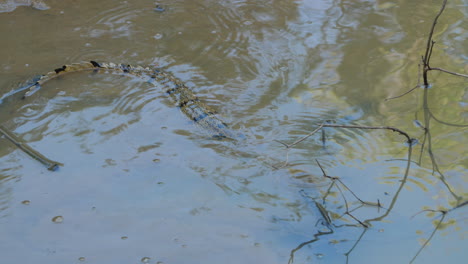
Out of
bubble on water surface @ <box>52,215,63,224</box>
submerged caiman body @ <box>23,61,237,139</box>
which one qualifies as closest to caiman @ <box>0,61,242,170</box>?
submerged caiman body @ <box>23,61,237,139</box>

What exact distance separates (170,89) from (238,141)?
1.16 meters

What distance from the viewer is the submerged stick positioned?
3.62 metres

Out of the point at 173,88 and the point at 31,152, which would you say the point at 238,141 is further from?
the point at 31,152

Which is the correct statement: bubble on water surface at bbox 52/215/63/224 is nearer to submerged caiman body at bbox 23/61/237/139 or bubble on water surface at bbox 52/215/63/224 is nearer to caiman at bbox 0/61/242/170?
caiman at bbox 0/61/242/170

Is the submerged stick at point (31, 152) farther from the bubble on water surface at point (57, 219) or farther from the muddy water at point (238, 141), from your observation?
the bubble on water surface at point (57, 219)

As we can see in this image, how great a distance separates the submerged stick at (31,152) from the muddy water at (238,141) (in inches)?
2.2

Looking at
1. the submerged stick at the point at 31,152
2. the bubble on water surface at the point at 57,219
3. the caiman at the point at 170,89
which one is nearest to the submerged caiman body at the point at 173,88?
the caiman at the point at 170,89

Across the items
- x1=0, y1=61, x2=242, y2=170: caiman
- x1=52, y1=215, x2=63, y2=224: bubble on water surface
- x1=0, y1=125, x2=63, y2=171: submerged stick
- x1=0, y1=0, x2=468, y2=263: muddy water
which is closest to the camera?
x1=0, y1=0, x2=468, y2=263: muddy water

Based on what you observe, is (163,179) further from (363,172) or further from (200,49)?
(200,49)

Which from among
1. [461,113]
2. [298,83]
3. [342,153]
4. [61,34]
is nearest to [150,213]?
[342,153]

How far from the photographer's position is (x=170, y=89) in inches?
183

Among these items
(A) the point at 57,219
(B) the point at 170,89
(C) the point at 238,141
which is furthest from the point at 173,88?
(A) the point at 57,219

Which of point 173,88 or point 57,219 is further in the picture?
point 173,88

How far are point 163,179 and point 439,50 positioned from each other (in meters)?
3.47
